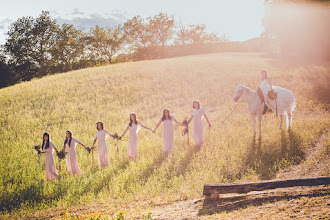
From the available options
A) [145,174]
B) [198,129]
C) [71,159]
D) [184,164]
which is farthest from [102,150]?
[198,129]

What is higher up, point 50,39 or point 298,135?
point 50,39

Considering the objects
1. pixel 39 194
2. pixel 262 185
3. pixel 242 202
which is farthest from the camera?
pixel 39 194

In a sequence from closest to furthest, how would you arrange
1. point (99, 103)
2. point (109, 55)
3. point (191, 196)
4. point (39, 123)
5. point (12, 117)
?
1. point (191, 196)
2. point (39, 123)
3. point (12, 117)
4. point (99, 103)
5. point (109, 55)

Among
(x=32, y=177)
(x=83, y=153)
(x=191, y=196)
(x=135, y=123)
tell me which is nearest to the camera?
(x=191, y=196)

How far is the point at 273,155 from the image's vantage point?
883 centimetres

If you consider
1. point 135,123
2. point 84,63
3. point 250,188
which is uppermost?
point 84,63

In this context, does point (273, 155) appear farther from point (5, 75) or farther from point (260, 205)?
point (5, 75)

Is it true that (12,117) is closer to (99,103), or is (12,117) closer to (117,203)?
(99,103)

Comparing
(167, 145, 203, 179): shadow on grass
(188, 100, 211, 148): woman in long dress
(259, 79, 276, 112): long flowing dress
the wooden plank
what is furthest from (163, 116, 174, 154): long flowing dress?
(259, 79, 276, 112): long flowing dress

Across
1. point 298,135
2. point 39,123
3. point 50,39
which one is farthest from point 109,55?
point 298,135

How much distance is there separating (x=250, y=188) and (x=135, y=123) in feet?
20.3

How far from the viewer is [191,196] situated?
679 centimetres

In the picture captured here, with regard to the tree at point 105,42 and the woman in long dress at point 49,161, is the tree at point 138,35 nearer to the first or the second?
the tree at point 105,42

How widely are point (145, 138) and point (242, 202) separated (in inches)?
338
